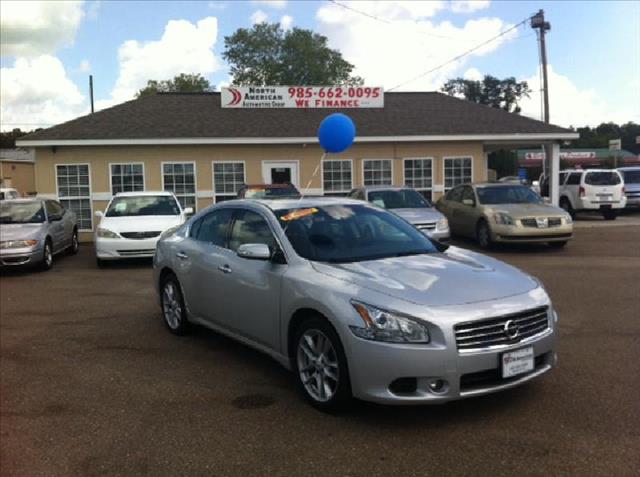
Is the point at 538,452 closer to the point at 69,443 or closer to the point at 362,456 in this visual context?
the point at 362,456

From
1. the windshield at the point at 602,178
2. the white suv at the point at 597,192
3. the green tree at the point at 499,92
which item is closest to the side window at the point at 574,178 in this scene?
the white suv at the point at 597,192

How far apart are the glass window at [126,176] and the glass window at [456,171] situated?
8.96m

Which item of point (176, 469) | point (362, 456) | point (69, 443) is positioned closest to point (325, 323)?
point (362, 456)

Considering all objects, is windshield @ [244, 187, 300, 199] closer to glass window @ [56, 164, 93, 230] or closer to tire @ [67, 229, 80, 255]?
tire @ [67, 229, 80, 255]

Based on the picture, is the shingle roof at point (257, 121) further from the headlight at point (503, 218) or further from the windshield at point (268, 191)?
the headlight at point (503, 218)

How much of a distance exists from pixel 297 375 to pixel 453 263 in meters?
1.46

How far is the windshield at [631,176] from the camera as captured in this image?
22359 mm

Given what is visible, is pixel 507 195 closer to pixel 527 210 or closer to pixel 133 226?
pixel 527 210

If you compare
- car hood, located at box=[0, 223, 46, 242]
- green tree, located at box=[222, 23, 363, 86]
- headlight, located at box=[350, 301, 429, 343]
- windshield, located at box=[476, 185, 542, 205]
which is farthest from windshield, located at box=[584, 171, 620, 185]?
green tree, located at box=[222, 23, 363, 86]

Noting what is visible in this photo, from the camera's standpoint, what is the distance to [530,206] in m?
13.2

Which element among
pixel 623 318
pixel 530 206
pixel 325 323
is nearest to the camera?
pixel 325 323

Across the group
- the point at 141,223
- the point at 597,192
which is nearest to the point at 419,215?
the point at 141,223

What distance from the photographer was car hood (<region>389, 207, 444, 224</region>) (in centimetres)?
1239

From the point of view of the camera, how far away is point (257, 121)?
18953 mm
